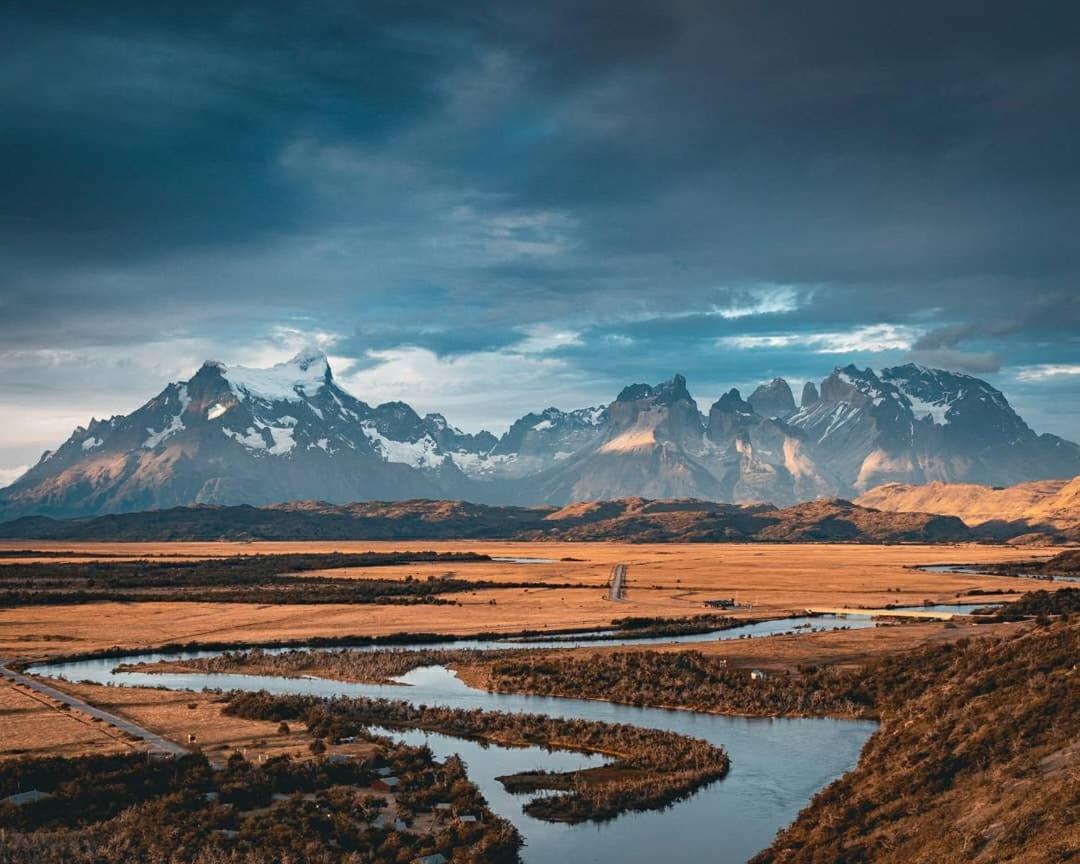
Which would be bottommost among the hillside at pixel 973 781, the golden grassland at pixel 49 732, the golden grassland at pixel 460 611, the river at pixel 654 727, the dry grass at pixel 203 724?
the golden grassland at pixel 460 611

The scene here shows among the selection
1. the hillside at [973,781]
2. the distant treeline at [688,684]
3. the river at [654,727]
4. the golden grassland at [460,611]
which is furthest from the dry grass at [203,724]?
the golden grassland at [460,611]

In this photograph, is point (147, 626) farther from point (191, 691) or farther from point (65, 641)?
point (191, 691)

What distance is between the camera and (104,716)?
55469 millimetres

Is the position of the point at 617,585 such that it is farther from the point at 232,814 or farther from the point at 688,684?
the point at 232,814

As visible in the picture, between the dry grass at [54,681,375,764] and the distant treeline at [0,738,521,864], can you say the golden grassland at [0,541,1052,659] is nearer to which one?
the dry grass at [54,681,375,764]

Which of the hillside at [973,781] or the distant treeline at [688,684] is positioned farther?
the distant treeline at [688,684]

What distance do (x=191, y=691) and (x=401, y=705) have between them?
14.7 m

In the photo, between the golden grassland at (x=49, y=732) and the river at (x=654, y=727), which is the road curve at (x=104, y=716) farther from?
the river at (x=654, y=727)

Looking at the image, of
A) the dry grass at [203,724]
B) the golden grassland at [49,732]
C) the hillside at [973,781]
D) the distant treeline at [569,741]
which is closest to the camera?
the hillside at [973,781]

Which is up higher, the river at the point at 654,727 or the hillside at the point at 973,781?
the hillside at the point at 973,781

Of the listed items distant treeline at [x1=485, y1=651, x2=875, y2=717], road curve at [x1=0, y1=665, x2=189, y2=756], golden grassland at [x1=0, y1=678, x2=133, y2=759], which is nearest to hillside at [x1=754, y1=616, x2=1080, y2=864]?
distant treeline at [x1=485, y1=651, x2=875, y2=717]

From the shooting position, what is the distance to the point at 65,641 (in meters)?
95.9

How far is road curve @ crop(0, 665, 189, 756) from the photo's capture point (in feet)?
158

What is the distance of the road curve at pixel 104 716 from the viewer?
158ft
